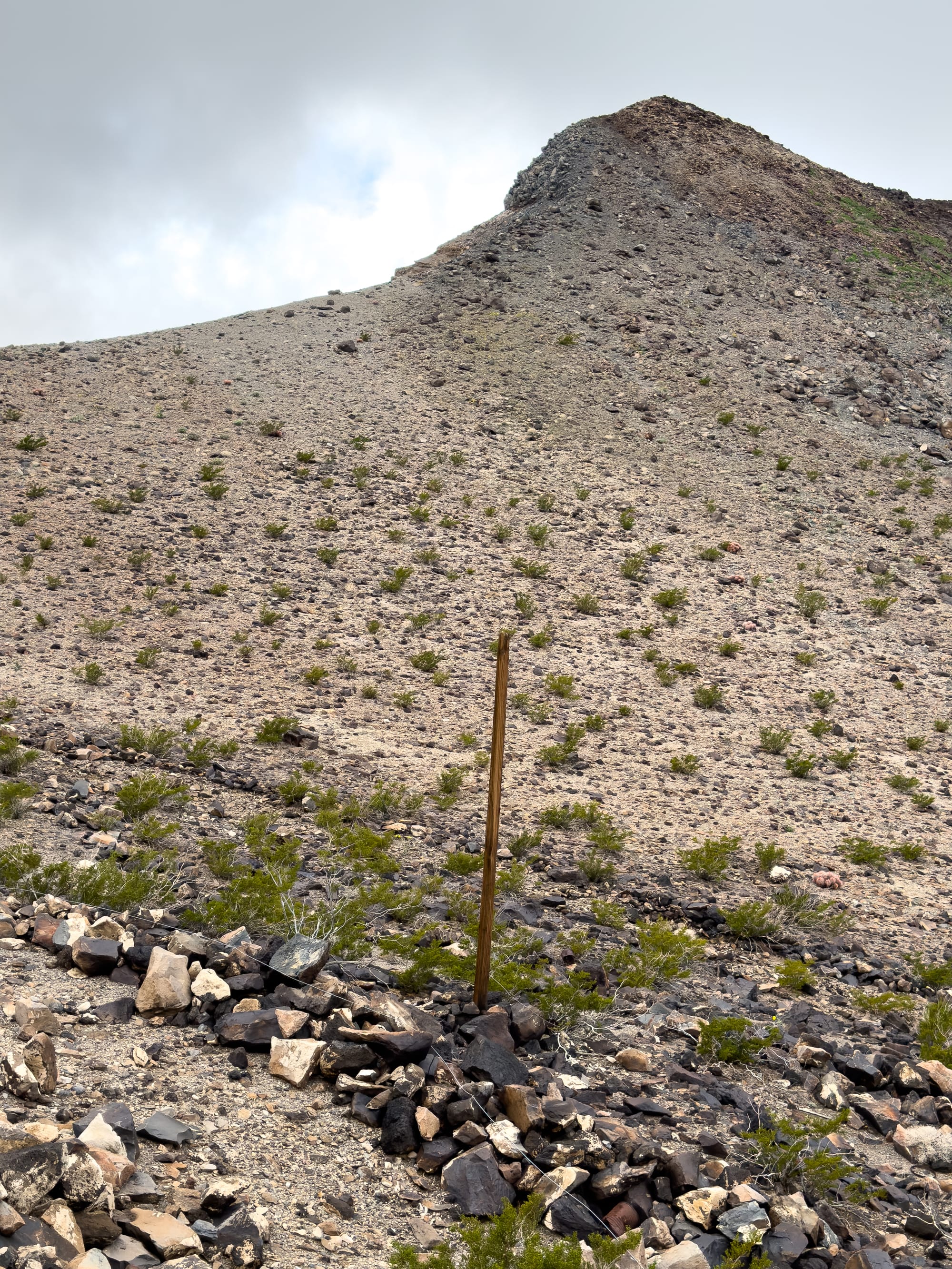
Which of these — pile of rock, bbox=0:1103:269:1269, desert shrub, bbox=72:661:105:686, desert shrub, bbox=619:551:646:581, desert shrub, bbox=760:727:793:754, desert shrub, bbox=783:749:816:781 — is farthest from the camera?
desert shrub, bbox=619:551:646:581

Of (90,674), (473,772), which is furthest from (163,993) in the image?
(90,674)

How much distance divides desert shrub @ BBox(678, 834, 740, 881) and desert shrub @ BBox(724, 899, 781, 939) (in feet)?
2.07

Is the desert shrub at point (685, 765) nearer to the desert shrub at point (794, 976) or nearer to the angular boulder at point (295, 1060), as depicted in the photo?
the desert shrub at point (794, 976)

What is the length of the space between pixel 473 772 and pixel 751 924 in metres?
3.43

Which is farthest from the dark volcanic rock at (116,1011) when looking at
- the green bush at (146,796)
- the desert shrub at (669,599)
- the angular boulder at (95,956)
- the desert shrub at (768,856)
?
the desert shrub at (669,599)

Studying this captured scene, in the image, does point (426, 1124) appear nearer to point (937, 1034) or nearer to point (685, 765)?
point (937, 1034)

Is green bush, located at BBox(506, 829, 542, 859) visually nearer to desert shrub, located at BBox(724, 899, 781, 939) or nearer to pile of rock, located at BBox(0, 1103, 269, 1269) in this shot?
desert shrub, located at BBox(724, 899, 781, 939)

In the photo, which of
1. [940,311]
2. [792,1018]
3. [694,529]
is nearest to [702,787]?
[792,1018]

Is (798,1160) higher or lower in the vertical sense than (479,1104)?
lower

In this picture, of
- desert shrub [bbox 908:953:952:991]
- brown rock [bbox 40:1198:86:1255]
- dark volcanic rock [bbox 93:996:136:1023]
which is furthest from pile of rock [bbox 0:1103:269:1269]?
desert shrub [bbox 908:953:952:991]

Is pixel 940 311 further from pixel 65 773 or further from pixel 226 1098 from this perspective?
pixel 226 1098

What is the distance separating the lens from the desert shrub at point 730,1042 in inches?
206

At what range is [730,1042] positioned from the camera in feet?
17.4

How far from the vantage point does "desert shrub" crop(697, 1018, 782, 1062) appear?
5.22 metres
